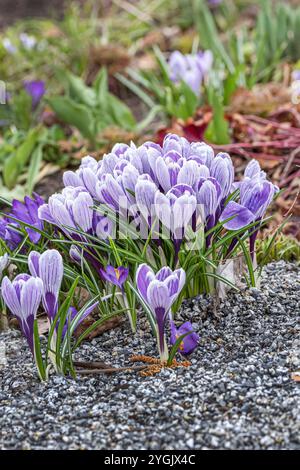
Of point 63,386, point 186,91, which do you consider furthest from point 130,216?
point 186,91

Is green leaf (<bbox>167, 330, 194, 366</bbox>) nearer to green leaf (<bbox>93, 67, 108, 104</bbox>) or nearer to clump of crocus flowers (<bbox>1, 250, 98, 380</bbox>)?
clump of crocus flowers (<bbox>1, 250, 98, 380</bbox>)

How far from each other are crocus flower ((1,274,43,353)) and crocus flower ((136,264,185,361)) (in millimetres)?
250

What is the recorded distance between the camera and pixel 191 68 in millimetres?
3977

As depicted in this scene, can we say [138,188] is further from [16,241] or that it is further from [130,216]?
[16,241]

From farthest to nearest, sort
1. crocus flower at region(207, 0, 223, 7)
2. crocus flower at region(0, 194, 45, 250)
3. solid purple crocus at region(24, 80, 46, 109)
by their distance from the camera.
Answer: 1. crocus flower at region(207, 0, 223, 7)
2. solid purple crocus at region(24, 80, 46, 109)
3. crocus flower at region(0, 194, 45, 250)

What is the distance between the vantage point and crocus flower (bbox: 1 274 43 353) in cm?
191

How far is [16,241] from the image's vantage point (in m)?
2.37

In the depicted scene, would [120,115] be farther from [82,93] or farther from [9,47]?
[9,47]

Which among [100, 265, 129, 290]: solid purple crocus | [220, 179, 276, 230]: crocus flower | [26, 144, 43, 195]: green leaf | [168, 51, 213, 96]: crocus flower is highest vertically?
[168, 51, 213, 96]: crocus flower

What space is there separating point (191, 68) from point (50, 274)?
2.27 meters

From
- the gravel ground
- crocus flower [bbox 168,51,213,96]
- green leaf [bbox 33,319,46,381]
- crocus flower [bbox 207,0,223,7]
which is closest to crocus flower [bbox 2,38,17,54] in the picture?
crocus flower [bbox 168,51,213,96]

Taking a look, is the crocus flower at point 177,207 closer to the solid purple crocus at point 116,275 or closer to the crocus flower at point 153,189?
the crocus flower at point 153,189

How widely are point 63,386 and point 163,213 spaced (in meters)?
0.50

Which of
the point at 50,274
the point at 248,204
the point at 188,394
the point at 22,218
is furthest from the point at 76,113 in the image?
the point at 188,394
